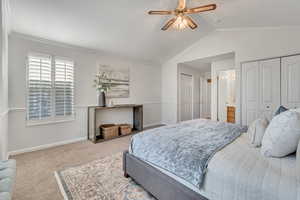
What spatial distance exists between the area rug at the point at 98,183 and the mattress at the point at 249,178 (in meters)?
0.81

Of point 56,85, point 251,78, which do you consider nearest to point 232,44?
point 251,78

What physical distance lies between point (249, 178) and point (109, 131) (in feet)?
11.2

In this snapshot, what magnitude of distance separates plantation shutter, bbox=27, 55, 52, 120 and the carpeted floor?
825mm

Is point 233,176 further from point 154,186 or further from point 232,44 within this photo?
point 232,44

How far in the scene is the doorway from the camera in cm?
454

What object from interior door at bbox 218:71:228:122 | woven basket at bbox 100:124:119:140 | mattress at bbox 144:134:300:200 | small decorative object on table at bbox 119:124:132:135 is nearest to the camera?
mattress at bbox 144:134:300:200

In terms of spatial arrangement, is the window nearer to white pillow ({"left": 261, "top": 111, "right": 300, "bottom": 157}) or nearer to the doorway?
white pillow ({"left": 261, "top": 111, "right": 300, "bottom": 157})

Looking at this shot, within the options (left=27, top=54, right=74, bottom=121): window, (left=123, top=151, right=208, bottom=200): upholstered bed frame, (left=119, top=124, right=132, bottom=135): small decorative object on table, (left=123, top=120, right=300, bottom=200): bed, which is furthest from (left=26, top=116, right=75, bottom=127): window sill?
(left=123, top=120, right=300, bottom=200): bed

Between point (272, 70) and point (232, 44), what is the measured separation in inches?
43.8

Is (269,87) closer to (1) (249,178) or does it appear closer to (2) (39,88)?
(1) (249,178)

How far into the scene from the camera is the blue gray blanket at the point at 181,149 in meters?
1.29

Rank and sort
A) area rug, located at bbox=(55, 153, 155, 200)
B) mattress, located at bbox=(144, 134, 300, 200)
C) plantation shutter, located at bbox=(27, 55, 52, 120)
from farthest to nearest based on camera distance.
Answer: plantation shutter, located at bbox=(27, 55, 52, 120) → area rug, located at bbox=(55, 153, 155, 200) → mattress, located at bbox=(144, 134, 300, 200)

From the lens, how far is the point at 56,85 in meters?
3.38

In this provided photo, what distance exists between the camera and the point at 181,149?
4.94ft
